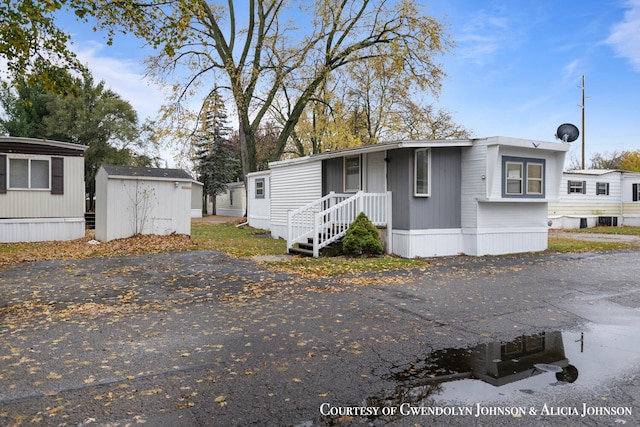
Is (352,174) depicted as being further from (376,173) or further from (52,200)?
(52,200)

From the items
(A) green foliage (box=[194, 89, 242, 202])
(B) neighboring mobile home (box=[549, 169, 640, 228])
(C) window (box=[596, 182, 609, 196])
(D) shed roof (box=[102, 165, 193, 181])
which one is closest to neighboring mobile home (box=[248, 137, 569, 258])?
(D) shed roof (box=[102, 165, 193, 181])

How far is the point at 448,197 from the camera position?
12.4 metres

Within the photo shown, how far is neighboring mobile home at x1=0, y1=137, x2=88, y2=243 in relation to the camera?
581 inches

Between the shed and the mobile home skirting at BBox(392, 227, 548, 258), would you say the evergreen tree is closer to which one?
the shed

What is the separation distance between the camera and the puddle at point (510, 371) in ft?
11.0

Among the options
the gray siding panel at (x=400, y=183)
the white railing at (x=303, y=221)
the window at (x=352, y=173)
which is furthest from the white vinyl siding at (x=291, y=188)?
the gray siding panel at (x=400, y=183)

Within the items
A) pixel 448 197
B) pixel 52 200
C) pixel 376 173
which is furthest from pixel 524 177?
pixel 52 200

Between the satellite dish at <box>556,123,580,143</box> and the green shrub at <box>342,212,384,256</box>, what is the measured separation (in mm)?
7389

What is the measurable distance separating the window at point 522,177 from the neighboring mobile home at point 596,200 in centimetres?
1162

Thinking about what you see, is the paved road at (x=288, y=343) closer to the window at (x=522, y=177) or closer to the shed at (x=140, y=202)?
the window at (x=522, y=177)

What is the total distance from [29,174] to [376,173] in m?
11.9

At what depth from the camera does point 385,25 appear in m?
22.9

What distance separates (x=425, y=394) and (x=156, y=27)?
1020cm

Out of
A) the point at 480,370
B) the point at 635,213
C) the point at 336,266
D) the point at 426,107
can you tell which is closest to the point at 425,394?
the point at 480,370
